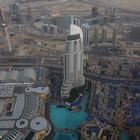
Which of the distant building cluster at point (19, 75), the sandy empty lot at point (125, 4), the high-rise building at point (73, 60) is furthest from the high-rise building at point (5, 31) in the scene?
the sandy empty lot at point (125, 4)

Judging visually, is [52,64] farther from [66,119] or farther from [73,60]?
[66,119]

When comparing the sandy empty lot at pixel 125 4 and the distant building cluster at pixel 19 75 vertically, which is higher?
the sandy empty lot at pixel 125 4

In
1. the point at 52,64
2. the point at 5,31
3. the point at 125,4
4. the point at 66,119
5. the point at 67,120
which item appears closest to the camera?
the point at 67,120

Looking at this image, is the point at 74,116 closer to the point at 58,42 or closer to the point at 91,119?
the point at 91,119

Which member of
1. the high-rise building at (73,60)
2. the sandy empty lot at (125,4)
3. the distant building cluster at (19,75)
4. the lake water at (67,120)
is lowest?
the lake water at (67,120)

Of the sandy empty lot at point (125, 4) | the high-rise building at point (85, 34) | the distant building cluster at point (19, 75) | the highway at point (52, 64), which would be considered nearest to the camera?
the distant building cluster at point (19, 75)

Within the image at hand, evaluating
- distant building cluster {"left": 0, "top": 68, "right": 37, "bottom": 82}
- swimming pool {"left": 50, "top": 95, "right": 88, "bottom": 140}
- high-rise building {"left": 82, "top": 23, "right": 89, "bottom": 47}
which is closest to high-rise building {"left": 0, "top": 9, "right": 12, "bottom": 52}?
Answer: distant building cluster {"left": 0, "top": 68, "right": 37, "bottom": 82}

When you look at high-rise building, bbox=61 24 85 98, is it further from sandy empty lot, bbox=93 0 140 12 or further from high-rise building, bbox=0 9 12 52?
sandy empty lot, bbox=93 0 140 12

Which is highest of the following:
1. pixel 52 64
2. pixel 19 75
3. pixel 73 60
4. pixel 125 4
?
pixel 125 4

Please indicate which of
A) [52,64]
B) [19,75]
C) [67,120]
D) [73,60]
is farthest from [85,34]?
[67,120]

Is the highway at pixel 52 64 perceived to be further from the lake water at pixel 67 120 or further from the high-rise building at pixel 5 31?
the lake water at pixel 67 120
